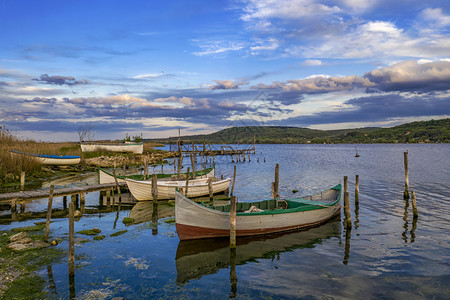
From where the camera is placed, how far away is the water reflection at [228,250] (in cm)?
1355

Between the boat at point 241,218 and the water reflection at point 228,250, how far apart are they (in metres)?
0.43

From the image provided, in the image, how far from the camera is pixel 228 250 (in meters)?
15.8

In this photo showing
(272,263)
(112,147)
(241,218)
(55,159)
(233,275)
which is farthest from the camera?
(112,147)

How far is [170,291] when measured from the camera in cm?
1135

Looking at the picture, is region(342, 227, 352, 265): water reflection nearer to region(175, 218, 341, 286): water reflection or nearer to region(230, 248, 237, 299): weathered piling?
region(175, 218, 341, 286): water reflection

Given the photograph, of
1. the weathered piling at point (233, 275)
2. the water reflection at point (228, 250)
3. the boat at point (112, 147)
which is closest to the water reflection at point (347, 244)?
the water reflection at point (228, 250)

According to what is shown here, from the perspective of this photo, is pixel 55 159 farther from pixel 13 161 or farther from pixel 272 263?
pixel 272 263

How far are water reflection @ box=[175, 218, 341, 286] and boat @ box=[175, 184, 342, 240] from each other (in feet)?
1.42

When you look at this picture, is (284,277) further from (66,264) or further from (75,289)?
(66,264)

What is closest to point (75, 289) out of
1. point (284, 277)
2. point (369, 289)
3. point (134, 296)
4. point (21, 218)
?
point (134, 296)

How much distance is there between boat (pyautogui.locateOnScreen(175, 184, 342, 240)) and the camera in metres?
16.5

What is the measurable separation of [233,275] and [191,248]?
12.5 feet

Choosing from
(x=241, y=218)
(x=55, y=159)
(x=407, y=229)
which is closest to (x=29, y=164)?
(x=55, y=159)

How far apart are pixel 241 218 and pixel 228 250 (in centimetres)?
191
